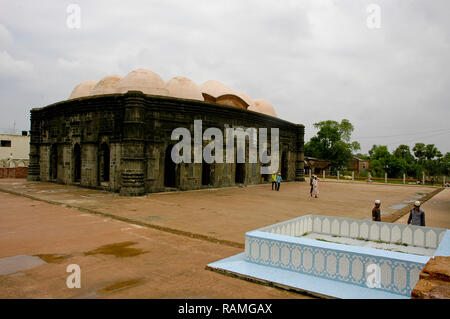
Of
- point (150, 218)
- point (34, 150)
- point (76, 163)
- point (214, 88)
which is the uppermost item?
point (214, 88)

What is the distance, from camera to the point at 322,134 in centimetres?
4428

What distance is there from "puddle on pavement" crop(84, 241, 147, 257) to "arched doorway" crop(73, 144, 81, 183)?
12.4 metres

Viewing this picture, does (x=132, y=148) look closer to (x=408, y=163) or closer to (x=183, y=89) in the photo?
(x=183, y=89)

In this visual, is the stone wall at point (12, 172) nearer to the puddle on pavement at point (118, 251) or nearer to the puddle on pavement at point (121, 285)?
the puddle on pavement at point (118, 251)

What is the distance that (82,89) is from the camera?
20531mm

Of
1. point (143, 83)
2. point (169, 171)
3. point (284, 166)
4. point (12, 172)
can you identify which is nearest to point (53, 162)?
point (12, 172)

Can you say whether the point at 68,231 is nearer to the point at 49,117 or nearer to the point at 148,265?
the point at 148,265

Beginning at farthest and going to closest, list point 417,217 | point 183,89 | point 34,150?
point 34,150 < point 183,89 < point 417,217

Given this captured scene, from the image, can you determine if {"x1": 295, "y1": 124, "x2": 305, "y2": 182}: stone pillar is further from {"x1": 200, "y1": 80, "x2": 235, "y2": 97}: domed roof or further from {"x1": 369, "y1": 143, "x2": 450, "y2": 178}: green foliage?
{"x1": 369, "y1": 143, "x2": 450, "y2": 178}: green foliage

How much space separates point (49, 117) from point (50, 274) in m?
17.2

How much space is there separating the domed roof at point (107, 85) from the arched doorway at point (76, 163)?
134 inches

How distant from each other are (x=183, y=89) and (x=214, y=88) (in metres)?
4.40

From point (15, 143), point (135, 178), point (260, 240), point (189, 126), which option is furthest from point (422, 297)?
point (15, 143)

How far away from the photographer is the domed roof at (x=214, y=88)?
2158 cm
